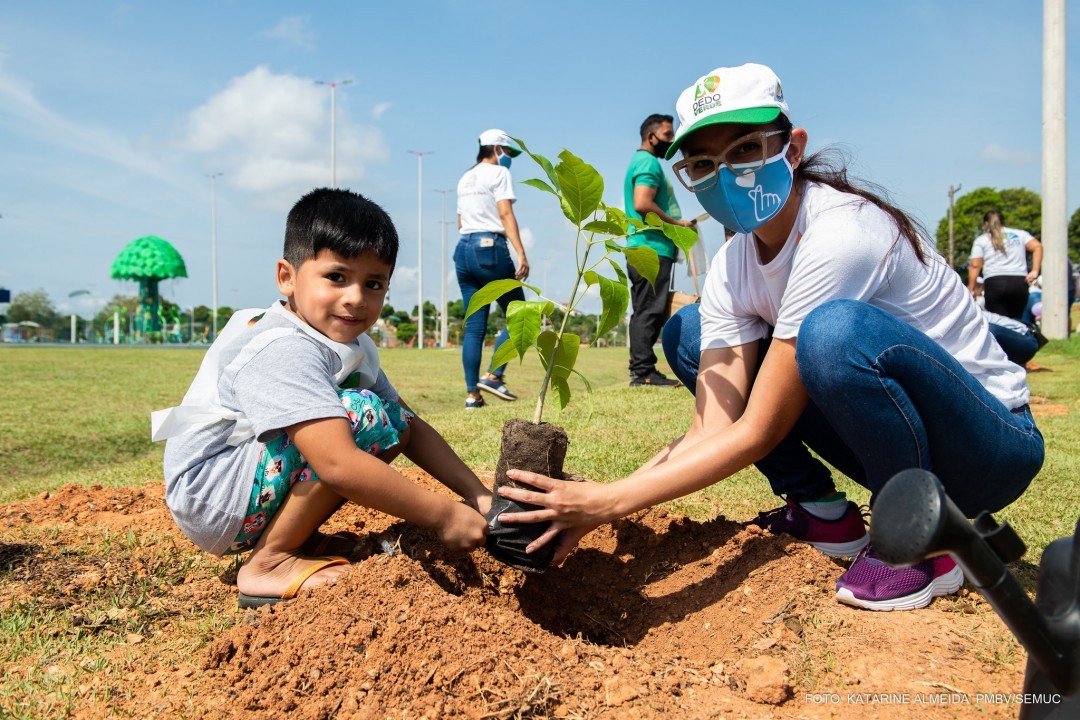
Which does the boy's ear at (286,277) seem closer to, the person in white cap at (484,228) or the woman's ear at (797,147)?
the woman's ear at (797,147)

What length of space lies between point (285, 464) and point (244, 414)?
18cm

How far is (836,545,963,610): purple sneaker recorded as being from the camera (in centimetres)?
184

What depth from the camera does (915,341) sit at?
179 cm

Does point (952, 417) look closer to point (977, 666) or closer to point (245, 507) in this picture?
point (977, 666)

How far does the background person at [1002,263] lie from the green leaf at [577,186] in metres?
8.30

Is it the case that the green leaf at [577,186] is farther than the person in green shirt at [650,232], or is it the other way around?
the person in green shirt at [650,232]

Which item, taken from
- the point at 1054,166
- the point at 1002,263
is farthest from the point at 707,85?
the point at 1054,166

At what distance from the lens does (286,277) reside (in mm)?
2125

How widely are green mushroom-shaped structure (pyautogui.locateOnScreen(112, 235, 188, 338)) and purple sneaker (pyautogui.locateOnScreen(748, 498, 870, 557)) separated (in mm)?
38479

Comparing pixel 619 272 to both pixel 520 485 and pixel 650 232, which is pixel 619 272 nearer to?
pixel 520 485

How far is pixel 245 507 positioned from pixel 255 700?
21.6 inches

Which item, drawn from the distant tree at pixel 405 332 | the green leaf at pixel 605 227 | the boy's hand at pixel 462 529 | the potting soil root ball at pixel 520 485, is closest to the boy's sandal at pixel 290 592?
the boy's hand at pixel 462 529

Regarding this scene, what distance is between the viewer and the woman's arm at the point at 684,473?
5.91ft

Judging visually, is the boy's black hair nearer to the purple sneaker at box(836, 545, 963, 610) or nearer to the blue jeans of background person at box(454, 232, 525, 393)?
the purple sneaker at box(836, 545, 963, 610)
